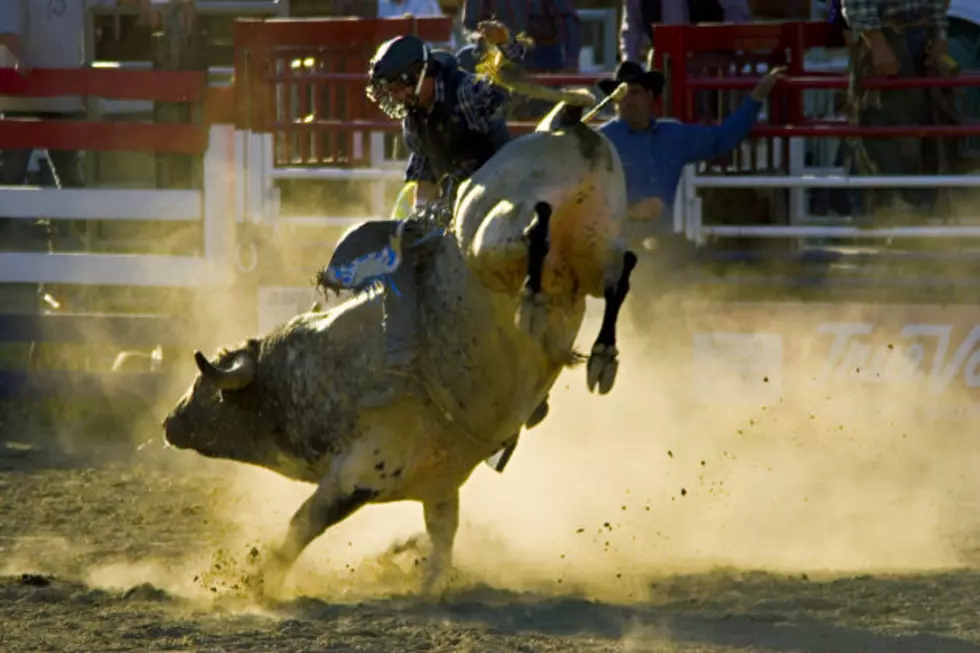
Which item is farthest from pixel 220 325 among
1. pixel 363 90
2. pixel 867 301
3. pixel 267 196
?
pixel 867 301

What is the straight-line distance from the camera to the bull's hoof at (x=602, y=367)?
582cm

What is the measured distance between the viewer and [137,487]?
30.4ft


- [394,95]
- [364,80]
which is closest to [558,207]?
[394,95]

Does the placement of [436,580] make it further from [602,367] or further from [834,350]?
[834,350]

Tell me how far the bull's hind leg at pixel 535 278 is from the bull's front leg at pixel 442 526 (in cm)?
156

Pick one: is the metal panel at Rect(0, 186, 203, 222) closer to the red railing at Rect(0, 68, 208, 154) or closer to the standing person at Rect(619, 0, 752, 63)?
the red railing at Rect(0, 68, 208, 154)

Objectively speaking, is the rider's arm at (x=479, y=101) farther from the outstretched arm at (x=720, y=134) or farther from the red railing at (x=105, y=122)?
the red railing at (x=105, y=122)

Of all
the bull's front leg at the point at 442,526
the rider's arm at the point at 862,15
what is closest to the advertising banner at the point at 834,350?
the rider's arm at the point at 862,15

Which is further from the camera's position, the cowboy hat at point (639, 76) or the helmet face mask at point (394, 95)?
the cowboy hat at point (639, 76)

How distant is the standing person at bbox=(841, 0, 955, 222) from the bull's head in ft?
11.9

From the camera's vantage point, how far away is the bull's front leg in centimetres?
717

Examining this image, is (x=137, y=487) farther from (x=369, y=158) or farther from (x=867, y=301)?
(x=867, y=301)

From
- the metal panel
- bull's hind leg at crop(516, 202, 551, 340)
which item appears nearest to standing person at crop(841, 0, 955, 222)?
the metal panel

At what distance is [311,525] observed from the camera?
6828 millimetres
